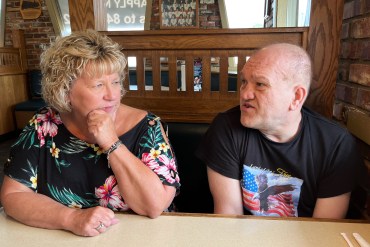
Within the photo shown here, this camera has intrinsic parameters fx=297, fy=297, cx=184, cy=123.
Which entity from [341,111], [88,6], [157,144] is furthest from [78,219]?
[341,111]

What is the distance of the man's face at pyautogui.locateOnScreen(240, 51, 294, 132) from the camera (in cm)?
110

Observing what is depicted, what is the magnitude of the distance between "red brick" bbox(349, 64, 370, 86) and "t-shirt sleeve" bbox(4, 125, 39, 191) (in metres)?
1.32

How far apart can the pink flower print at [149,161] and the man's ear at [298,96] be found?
1.85ft

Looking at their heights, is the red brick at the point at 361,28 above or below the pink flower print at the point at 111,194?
above

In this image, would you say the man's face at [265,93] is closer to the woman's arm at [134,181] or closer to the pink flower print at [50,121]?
the woman's arm at [134,181]

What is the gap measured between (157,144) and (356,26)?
38.3 inches

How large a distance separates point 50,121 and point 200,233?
782 mm

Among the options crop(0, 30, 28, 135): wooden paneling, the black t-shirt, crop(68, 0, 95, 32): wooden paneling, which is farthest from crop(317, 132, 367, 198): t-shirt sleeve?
crop(0, 30, 28, 135): wooden paneling

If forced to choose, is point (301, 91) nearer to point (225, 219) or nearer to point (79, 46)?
point (225, 219)

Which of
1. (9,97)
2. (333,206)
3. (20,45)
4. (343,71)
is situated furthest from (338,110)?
(20,45)

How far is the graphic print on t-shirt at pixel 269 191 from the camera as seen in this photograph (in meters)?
1.18

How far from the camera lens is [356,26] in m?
1.25

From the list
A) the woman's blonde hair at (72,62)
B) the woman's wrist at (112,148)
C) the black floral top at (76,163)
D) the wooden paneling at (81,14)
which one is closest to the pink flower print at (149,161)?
the black floral top at (76,163)

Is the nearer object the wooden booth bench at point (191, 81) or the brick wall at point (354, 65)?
the brick wall at point (354, 65)
